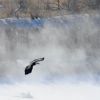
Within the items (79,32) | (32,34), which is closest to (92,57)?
(79,32)

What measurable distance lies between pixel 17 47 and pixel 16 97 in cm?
322

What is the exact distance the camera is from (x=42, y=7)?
18.8 m

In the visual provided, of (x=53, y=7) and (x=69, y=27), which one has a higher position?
(x=53, y=7)

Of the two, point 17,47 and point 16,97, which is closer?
point 16,97

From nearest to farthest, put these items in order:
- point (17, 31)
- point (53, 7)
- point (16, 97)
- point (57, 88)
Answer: point (16, 97), point (57, 88), point (17, 31), point (53, 7)

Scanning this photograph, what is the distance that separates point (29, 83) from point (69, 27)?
3027 mm

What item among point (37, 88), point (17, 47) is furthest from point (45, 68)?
point (37, 88)

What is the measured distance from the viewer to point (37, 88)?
1516cm

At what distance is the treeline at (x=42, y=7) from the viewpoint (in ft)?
60.1

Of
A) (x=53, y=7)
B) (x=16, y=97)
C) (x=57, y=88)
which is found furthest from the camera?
(x=53, y=7)

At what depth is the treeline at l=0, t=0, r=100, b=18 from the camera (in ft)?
60.1

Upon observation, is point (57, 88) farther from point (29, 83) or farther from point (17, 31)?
point (17, 31)

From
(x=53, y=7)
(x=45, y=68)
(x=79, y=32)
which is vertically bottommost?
(x=45, y=68)

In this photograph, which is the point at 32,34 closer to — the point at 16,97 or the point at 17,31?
the point at 17,31
